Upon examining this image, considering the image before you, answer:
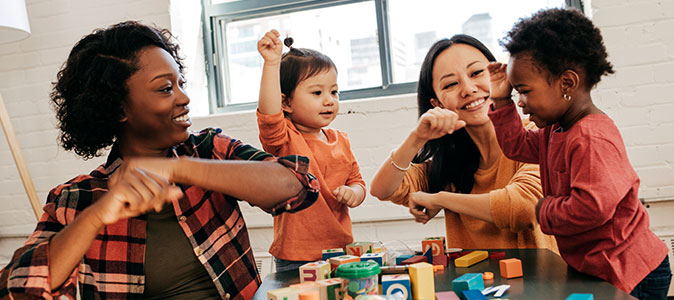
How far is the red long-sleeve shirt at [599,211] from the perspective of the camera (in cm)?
103

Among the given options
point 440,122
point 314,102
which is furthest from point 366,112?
point 440,122

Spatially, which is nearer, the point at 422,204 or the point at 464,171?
the point at 422,204

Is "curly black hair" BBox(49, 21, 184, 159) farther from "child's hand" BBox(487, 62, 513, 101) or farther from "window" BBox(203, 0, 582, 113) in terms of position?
"window" BBox(203, 0, 582, 113)

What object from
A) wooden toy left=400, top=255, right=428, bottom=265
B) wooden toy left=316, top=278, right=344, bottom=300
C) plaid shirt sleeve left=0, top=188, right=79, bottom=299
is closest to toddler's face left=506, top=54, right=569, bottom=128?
wooden toy left=400, top=255, right=428, bottom=265

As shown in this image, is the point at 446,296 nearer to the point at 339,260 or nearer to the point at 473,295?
the point at 473,295

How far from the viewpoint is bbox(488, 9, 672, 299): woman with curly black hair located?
3.42 feet

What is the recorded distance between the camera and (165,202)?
44.9 inches

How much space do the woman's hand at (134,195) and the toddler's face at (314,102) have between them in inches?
35.2

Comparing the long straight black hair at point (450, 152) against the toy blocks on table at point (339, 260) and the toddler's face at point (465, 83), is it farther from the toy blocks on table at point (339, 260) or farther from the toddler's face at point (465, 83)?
the toy blocks on table at point (339, 260)

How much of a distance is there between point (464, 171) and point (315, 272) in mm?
826

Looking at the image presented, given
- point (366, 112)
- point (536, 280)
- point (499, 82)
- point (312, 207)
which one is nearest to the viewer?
point (536, 280)

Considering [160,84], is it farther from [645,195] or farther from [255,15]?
[645,195]

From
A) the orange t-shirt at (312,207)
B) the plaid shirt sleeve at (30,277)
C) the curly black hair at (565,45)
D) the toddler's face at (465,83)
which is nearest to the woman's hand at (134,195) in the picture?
the plaid shirt sleeve at (30,277)

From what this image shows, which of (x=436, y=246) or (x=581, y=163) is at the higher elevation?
(x=581, y=163)
